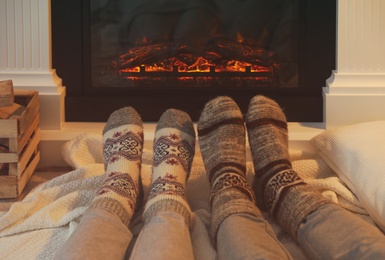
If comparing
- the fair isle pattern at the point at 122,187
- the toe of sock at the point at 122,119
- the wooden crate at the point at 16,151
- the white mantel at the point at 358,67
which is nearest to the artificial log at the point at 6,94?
the wooden crate at the point at 16,151

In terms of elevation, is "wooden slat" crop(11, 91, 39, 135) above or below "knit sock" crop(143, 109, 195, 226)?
above

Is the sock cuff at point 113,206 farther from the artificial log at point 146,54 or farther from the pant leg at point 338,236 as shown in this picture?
the artificial log at point 146,54

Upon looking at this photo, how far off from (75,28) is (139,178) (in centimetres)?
80

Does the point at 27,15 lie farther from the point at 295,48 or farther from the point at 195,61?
the point at 295,48

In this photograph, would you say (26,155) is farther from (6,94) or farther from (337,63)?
(337,63)

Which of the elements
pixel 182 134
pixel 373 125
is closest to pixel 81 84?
pixel 182 134

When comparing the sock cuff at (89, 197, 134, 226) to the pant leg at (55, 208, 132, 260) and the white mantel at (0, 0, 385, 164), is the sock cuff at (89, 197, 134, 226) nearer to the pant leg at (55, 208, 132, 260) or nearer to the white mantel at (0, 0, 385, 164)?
the pant leg at (55, 208, 132, 260)

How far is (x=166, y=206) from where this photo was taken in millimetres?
1226

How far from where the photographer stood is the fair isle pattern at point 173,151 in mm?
1425

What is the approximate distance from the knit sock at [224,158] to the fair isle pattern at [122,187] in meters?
0.17

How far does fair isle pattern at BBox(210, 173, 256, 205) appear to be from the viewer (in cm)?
131

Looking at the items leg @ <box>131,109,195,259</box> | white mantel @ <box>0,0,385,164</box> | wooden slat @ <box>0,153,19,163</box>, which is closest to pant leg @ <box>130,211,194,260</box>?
leg @ <box>131,109,195,259</box>

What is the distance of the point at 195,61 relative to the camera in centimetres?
208

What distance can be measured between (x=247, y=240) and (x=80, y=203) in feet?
1.85
